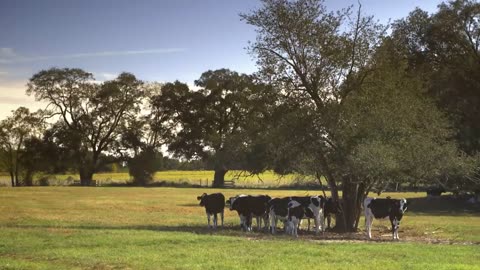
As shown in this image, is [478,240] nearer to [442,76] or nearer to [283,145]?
[283,145]

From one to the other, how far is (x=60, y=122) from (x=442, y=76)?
2651 inches

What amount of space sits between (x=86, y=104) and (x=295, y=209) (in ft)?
250

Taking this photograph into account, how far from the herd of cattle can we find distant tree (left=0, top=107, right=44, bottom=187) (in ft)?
242

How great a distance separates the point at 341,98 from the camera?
29531 millimetres

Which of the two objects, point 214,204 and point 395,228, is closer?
point 395,228

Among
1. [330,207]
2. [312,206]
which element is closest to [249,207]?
[312,206]

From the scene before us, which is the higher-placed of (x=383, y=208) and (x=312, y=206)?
(x=312, y=206)

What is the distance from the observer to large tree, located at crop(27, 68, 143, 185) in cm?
9538

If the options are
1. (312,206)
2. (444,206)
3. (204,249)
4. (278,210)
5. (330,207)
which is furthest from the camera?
(444,206)

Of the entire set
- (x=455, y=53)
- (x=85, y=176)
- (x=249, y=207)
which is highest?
(x=455, y=53)

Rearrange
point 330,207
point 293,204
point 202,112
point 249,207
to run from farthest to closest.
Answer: point 202,112 → point 330,207 → point 249,207 → point 293,204

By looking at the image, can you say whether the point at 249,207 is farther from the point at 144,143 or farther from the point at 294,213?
the point at 144,143

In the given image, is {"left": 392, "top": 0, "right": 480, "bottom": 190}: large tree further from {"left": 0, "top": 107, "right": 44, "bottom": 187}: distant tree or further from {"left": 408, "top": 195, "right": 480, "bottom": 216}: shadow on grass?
{"left": 0, "top": 107, "right": 44, "bottom": 187}: distant tree

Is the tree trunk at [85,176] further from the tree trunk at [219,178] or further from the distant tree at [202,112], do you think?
the tree trunk at [219,178]
